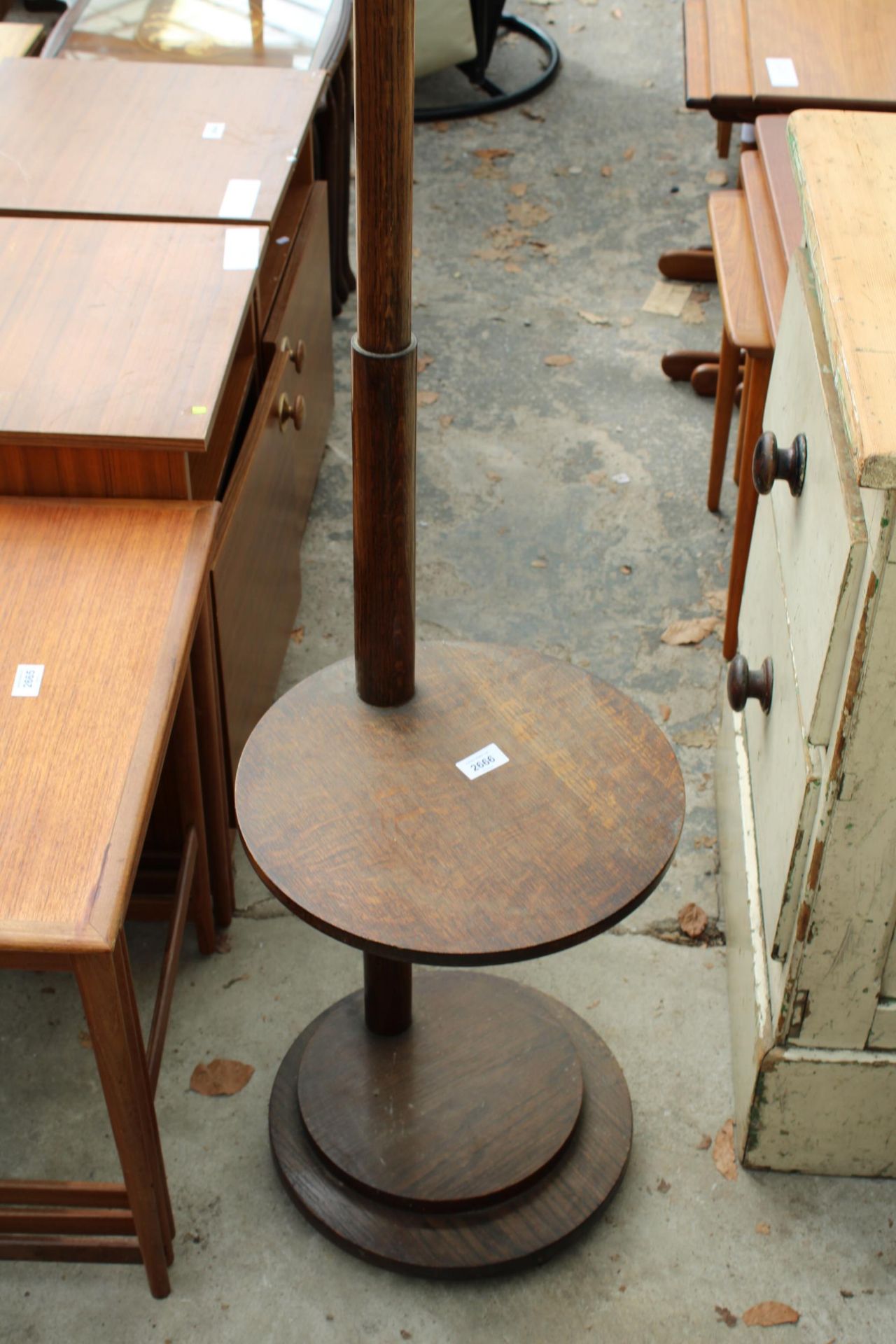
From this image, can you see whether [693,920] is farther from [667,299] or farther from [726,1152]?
[667,299]

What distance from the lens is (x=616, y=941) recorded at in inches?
101

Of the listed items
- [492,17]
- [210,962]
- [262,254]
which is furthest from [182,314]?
[492,17]

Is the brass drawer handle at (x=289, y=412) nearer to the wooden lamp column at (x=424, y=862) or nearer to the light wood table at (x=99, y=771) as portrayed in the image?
the light wood table at (x=99, y=771)

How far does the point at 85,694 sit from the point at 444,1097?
0.85 m

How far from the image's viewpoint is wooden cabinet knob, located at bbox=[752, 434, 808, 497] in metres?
1.93

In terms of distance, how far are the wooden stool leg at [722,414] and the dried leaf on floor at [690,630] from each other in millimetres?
431

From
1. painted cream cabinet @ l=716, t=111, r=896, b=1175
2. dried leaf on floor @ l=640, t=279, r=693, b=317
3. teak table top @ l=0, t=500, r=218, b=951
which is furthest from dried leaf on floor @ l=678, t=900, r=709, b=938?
dried leaf on floor @ l=640, t=279, r=693, b=317

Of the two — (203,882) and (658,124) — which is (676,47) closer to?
(658,124)

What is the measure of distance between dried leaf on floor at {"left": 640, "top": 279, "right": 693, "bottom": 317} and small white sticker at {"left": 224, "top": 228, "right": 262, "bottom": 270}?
214cm

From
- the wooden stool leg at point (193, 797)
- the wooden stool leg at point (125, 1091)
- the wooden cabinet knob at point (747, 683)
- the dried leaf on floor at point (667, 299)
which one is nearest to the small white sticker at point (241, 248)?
the wooden stool leg at point (193, 797)

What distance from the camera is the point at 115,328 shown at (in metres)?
2.28

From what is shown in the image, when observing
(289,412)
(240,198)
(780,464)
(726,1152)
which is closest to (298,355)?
(289,412)

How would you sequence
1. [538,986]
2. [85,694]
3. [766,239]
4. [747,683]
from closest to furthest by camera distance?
[85,694] → [747,683] → [538,986] → [766,239]

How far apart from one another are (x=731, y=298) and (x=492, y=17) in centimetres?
304
